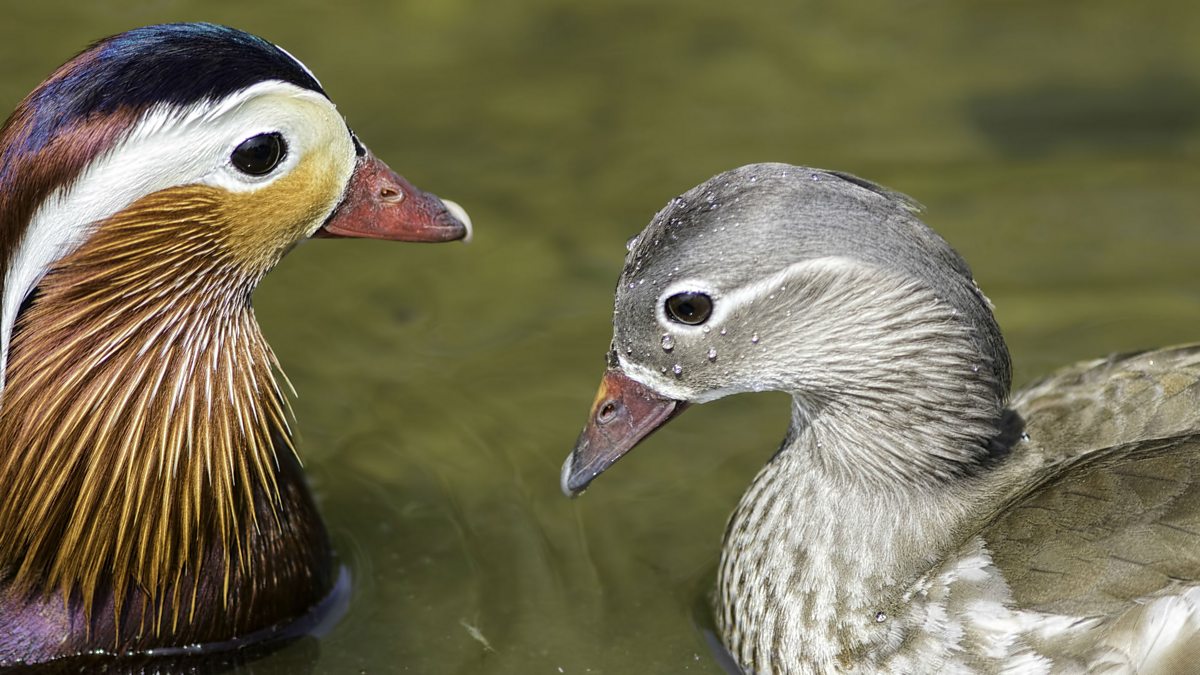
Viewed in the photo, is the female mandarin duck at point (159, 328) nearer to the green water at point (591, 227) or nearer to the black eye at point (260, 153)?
the black eye at point (260, 153)

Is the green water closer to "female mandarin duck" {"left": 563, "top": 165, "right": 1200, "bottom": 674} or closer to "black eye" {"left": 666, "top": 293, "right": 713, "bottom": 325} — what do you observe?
"female mandarin duck" {"left": 563, "top": 165, "right": 1200, "bottom": 674}

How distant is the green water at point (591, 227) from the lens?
16.2 ft

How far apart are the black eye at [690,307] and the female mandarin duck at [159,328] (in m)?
0.80

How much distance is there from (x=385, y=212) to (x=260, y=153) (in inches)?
17.1

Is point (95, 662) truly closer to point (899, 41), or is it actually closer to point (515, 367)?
point (515, 367)

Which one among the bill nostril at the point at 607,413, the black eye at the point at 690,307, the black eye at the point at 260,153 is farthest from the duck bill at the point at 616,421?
the black eye at the point at 260,153

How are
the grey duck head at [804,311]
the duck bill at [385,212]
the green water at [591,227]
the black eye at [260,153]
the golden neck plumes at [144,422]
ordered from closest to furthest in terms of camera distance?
the grey duck head at [804,311] → the black eye at [260,153] → the golden neck plumes at [144,422] → the duck bill at [385,212] → the green water at [591,227]

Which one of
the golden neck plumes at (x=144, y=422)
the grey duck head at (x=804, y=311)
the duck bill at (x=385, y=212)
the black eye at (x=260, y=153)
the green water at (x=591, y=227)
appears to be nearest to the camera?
the grey duck head at (x=804, y=311)

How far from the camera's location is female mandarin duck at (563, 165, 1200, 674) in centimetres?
387

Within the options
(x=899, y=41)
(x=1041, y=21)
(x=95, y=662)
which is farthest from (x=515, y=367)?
(x=1041, y=21)

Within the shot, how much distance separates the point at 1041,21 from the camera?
7102 millimetres

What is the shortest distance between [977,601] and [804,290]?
0.88m

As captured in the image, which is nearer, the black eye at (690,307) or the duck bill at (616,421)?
the black eye at (690,307)

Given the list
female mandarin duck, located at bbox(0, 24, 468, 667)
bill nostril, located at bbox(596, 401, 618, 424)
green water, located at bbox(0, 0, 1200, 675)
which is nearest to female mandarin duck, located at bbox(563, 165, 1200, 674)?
bill nostril, located at bbox(596, 401, 618, 424)
